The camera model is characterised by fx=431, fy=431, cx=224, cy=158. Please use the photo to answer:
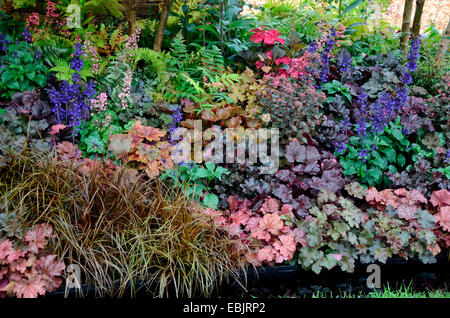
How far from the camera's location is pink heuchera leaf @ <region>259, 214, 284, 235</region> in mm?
3209

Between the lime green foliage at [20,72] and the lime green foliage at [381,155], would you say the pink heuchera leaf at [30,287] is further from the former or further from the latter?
the lime green foliage at [381,155]

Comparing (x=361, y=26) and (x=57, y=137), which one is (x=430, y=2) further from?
(x=57, y=137)

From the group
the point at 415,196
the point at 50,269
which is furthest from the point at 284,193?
the point at 50,269

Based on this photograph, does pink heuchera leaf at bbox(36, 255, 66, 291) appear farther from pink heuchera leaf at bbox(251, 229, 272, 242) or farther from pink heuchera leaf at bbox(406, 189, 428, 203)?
pink heuchera leaf at bbox(406, 189, 428, 203)

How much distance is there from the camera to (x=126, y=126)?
383 cm

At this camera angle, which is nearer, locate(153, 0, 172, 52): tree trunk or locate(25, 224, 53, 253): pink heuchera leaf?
locate(25, 224, 53, 253): pink heuchera leaf

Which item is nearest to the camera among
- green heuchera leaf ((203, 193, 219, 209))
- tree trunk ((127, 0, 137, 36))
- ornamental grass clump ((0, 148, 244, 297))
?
ornamental grass clump ((0, 148, 244, 297))

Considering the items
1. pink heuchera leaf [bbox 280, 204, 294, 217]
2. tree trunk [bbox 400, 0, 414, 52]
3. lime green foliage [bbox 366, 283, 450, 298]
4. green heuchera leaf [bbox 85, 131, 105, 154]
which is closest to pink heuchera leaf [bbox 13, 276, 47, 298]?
green heuchera leaf [bbox 85, 131, 105, 154]

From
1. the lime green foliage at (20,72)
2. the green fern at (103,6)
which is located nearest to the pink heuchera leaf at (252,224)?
the lime green foliage at (20,72)

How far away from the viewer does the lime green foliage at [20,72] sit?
12.9 ft

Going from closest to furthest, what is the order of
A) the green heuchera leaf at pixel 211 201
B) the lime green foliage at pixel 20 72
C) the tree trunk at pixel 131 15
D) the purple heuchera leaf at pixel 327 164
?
1. the green heuchera leaf at pixel 211 201
2. the purple heuchera leaf at pixel 327 164
3. the lime green foliage at pixel 20 72
4. the tree trunk at pixel 131 15

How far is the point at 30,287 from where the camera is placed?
2.60m

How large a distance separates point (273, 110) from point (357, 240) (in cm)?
137

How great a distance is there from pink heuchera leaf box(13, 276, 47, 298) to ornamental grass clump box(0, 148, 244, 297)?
222 millimetres
